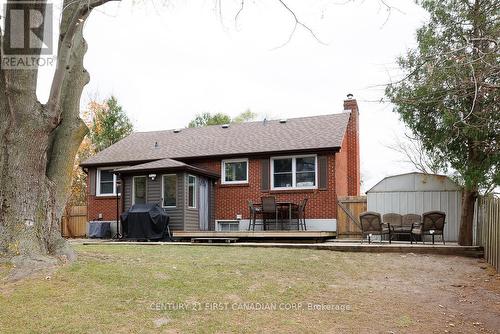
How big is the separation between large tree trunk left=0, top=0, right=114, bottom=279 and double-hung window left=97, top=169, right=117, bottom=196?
13440 millimetres

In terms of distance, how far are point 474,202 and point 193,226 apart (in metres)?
9.62

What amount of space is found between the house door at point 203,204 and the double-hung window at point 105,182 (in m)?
4.49

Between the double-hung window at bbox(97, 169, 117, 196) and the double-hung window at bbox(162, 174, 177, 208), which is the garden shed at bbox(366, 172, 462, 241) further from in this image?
the double-hung window at bbox(97, 169, 117, 196)

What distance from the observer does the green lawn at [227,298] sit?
5.19m

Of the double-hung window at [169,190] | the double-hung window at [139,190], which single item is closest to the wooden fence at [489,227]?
the double-hung window at [169,190]

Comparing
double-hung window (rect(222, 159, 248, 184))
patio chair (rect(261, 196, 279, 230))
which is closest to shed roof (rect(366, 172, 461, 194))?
Result: patio chair (rect(261, 196, 279, 230))

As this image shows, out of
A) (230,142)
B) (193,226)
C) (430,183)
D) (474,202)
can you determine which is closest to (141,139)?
(230,142)

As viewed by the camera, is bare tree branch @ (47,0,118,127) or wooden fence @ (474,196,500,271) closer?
bare tree branch @ (47,0,118,127)

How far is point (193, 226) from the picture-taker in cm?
1772

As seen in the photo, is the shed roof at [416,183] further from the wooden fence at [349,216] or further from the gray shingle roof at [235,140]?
the gray shingle roof at [235,140]

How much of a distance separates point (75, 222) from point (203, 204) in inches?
313

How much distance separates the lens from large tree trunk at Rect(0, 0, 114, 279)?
6.60 metres

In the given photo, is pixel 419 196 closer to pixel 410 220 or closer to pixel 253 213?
pixel 410 220

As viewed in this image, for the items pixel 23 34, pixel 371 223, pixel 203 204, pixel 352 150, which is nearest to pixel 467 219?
pixel 371 223
